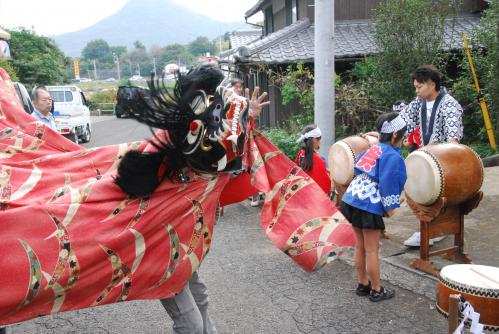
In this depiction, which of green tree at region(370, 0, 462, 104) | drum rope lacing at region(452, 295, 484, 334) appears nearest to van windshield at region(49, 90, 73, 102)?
green tree at region(370, 0, 462, 104)

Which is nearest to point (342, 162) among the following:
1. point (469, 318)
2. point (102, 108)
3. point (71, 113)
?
point (469, 318)

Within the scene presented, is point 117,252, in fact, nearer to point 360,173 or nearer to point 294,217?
point 294,217

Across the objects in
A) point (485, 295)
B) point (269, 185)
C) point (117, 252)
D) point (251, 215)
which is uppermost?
point (269, 185)

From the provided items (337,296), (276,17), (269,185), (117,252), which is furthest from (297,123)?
(276,17)

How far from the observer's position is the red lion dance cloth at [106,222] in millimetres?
2008

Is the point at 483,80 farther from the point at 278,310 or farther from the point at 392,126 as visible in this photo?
the point at 278,310

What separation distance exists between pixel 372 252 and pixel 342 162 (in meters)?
1.68

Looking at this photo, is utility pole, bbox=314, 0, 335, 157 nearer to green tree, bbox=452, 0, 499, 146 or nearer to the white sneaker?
the white sneaker

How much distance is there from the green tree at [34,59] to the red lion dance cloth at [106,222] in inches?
899

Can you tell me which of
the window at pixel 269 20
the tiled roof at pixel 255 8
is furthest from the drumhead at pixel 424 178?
the window at pixel 269 20

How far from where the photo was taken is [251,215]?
22.1 ft

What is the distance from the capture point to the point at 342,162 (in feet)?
16.9

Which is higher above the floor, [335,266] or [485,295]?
[485,295]

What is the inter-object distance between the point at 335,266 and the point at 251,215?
7.77 feet
